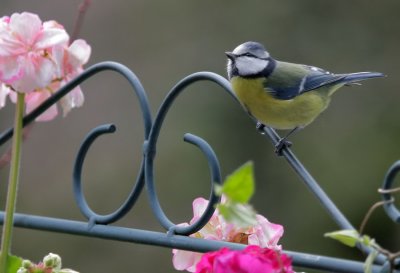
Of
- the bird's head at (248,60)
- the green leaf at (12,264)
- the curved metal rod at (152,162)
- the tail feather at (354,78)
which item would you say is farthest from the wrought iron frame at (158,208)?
the tail feather at (354,78)

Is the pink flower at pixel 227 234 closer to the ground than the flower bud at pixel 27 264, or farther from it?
farther from it

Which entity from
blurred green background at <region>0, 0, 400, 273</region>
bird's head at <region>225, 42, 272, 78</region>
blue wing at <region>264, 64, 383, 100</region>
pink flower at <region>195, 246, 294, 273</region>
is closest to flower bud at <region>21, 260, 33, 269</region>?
pink flower at <region>195, 246, 294, 273</region>

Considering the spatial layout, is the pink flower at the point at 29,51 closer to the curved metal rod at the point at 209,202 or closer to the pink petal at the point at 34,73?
the pink petal at the point at 34,73

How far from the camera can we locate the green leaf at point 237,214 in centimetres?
54

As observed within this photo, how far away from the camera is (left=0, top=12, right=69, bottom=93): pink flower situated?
0.88 m

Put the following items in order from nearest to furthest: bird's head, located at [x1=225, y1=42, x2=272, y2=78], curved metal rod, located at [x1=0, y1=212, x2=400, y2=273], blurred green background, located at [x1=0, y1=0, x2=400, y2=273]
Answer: curved metal rod, located at [x1=0, y1=212, x2=400, y2=273] < bird's head, located at [x1=225, y1=42, x2=272, y2=78] < blurred green background, located at [x1=0, y1=0, x2=400, y2=273]

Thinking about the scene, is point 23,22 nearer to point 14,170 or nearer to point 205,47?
point 14,170

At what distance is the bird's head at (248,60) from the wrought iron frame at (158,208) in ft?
0.89

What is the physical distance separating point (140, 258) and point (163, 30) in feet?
3.13

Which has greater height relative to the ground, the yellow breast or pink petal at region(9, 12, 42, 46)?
pink petal at region(9, 12, 42, 46)

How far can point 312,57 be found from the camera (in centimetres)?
335

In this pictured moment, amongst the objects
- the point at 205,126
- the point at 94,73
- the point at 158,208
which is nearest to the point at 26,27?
the point at 94,73

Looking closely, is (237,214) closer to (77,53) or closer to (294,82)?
(77,53)

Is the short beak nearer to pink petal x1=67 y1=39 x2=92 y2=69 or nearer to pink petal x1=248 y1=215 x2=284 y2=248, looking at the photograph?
pink petal x1=67 y1=39 x2=92 y2=69
